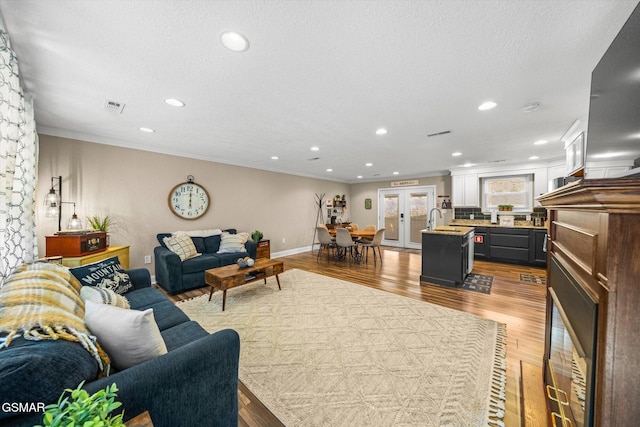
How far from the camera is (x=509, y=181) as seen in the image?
19.0 ft

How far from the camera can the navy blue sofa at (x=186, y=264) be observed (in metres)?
3.43

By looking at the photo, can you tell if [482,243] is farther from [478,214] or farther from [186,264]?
[186,264]

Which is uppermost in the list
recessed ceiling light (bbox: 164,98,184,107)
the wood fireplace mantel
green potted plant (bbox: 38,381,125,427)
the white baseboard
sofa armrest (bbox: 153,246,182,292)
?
recessed ceiling light (bbox: 164,98,184,107)

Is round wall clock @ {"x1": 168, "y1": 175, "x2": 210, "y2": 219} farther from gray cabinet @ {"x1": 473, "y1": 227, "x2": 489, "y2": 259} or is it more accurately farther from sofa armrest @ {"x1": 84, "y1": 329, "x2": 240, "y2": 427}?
gray cabinet @ {"x1": 473, "y1": 227, "x2": 489, "y2": 259}

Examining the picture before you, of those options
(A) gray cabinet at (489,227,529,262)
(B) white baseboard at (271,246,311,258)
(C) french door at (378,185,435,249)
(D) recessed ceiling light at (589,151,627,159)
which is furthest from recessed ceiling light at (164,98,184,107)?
(C) french door at (378,185,435,249)

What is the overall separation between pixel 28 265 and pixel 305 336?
2216 mm

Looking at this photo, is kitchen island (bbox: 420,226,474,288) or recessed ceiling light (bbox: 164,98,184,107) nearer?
recessed ceiling light (bbox: 164,98,184,107)

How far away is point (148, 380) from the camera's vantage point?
0.90m

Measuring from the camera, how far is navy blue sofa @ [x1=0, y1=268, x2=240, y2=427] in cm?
66

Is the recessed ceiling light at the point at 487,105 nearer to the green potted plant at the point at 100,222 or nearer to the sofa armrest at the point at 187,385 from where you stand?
the sofa armrest at the point at 187,385

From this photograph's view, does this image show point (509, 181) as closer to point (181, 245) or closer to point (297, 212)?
point (297, 212)

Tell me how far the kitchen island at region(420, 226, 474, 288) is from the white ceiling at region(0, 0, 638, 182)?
1.63 metres

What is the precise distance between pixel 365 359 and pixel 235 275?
1.81 m

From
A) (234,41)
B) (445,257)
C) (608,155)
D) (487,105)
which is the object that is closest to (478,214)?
(445,257)
